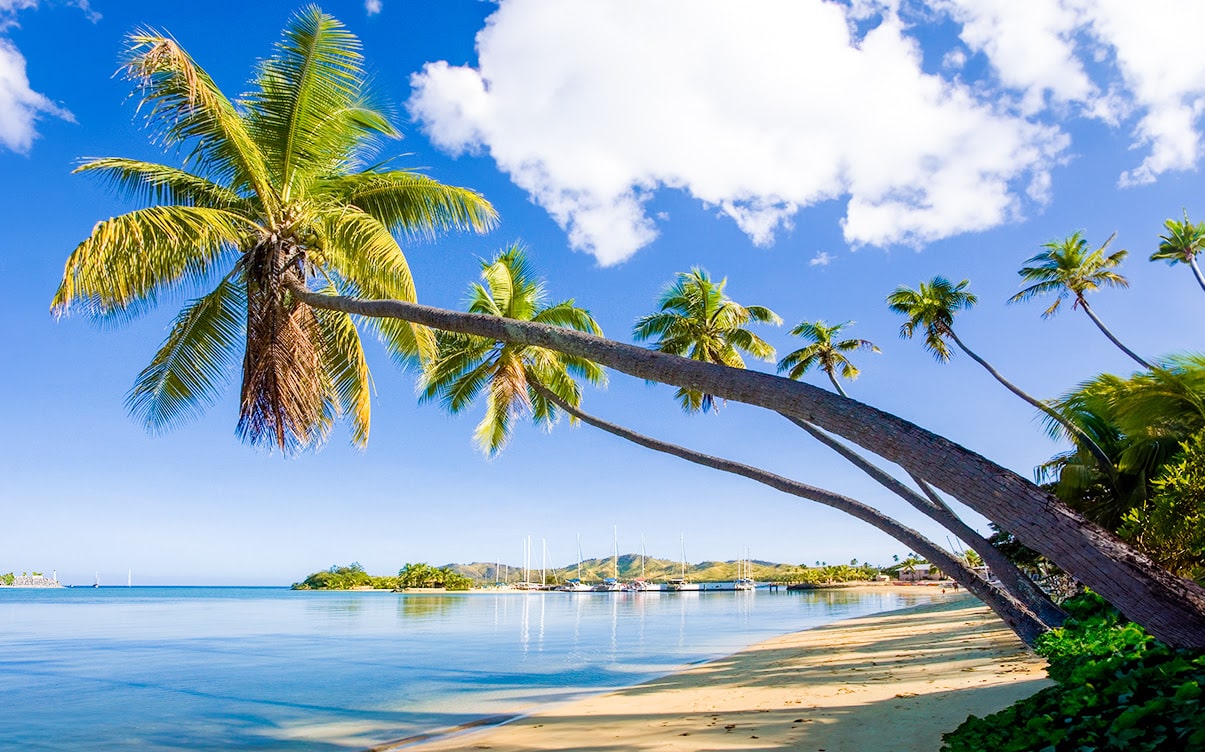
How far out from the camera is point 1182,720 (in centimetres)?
331

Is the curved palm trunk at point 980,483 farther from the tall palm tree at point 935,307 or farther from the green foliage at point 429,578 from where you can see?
the green foliage at point 429,578

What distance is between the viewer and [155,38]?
7289mm

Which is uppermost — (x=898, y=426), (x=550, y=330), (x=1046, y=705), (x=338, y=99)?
(x=338, y=99)

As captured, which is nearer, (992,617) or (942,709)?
(942,709)

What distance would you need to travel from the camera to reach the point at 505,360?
45.4ft

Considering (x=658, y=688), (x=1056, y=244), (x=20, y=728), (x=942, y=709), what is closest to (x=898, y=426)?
(x=942, y=709)

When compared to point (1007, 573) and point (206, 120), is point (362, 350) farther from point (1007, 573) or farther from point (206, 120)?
point (1007, 573)

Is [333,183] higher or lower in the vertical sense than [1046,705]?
higher

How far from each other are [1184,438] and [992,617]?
54.7 ft

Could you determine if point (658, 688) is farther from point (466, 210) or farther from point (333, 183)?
point (333, 183)

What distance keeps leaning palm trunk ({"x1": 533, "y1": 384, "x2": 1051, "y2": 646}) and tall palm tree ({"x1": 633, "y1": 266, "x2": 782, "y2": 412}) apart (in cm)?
704

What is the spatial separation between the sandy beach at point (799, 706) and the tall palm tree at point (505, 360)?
239 inches

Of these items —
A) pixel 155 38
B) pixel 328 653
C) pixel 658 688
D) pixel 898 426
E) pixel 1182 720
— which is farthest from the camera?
pixel 328 653

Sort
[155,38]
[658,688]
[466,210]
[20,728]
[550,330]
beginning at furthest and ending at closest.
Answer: [658,688] → [20,728] → [466,210] → [155,38] → [550,330]
